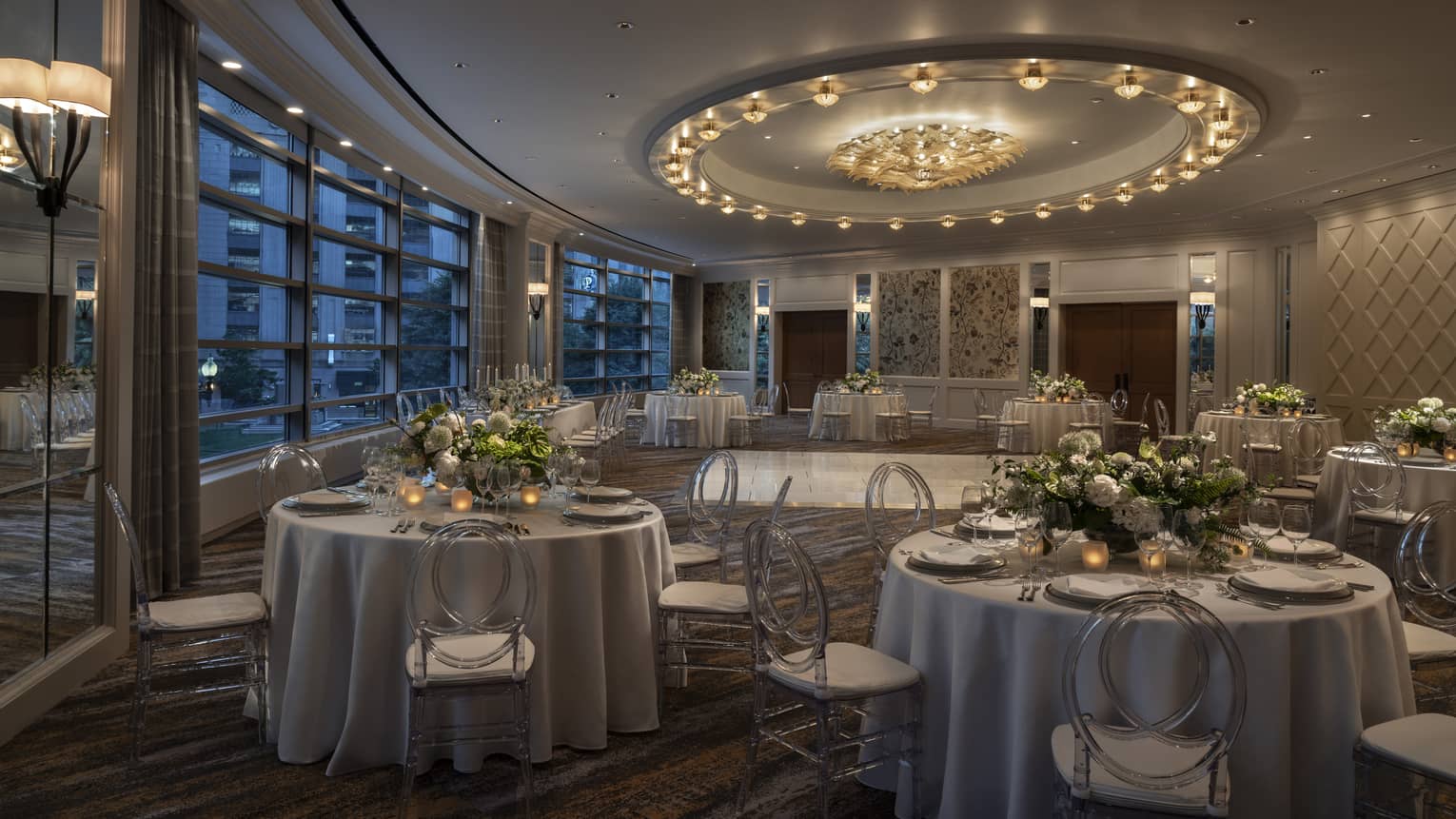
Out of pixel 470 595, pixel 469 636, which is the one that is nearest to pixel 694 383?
pixel 470 595

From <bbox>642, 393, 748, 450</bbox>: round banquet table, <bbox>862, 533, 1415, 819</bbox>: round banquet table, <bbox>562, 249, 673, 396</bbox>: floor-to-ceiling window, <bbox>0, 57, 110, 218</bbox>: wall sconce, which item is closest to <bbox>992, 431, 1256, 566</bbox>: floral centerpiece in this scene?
<bbox>862, 533, 1415, 819</bbox>: round banquet table

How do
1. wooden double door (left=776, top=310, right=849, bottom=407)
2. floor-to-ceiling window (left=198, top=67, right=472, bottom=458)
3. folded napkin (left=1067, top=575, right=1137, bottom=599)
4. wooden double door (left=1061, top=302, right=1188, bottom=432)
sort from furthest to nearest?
wooden double door (left=776, top=310, right=849, bottom=407), wooden double door (left=1061, top=302, right=1188, bottom=432), floor-to-ceiling window (left=198, top=67, right=472, bottom=458), folded napkin (left=1067, top=575, right=1137, bottom=599)

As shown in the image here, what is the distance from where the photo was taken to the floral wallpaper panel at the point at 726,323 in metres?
19.8

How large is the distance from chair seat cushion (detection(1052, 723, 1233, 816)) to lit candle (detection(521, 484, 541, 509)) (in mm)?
2252

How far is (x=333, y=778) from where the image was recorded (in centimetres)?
309

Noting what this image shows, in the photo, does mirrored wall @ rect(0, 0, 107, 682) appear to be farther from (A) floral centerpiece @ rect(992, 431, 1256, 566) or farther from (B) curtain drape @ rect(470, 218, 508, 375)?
(B) curtain drape @ rect(470, 218, 508, 375)

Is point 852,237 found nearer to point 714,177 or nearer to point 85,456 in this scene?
point 714,177

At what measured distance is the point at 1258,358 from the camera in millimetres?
13922

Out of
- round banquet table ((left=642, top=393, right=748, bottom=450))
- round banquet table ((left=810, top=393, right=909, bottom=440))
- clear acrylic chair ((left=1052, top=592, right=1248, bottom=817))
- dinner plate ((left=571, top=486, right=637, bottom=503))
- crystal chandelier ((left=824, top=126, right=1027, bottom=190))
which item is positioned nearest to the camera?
clear acrylic chair ((left=1052, top=592, right=1248, bottom=817))

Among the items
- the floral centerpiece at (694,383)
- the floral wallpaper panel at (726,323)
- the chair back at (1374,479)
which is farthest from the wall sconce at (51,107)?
the floral wallpaper panel at (726,323)

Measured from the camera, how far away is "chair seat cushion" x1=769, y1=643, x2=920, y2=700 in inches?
104

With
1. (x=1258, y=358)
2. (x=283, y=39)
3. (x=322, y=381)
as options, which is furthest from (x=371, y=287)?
(x=1258, y=358)

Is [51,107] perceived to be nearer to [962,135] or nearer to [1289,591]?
[1289,591]

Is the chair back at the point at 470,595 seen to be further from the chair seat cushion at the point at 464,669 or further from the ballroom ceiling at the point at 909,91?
the ballroom ceiling at the point at 909,91
